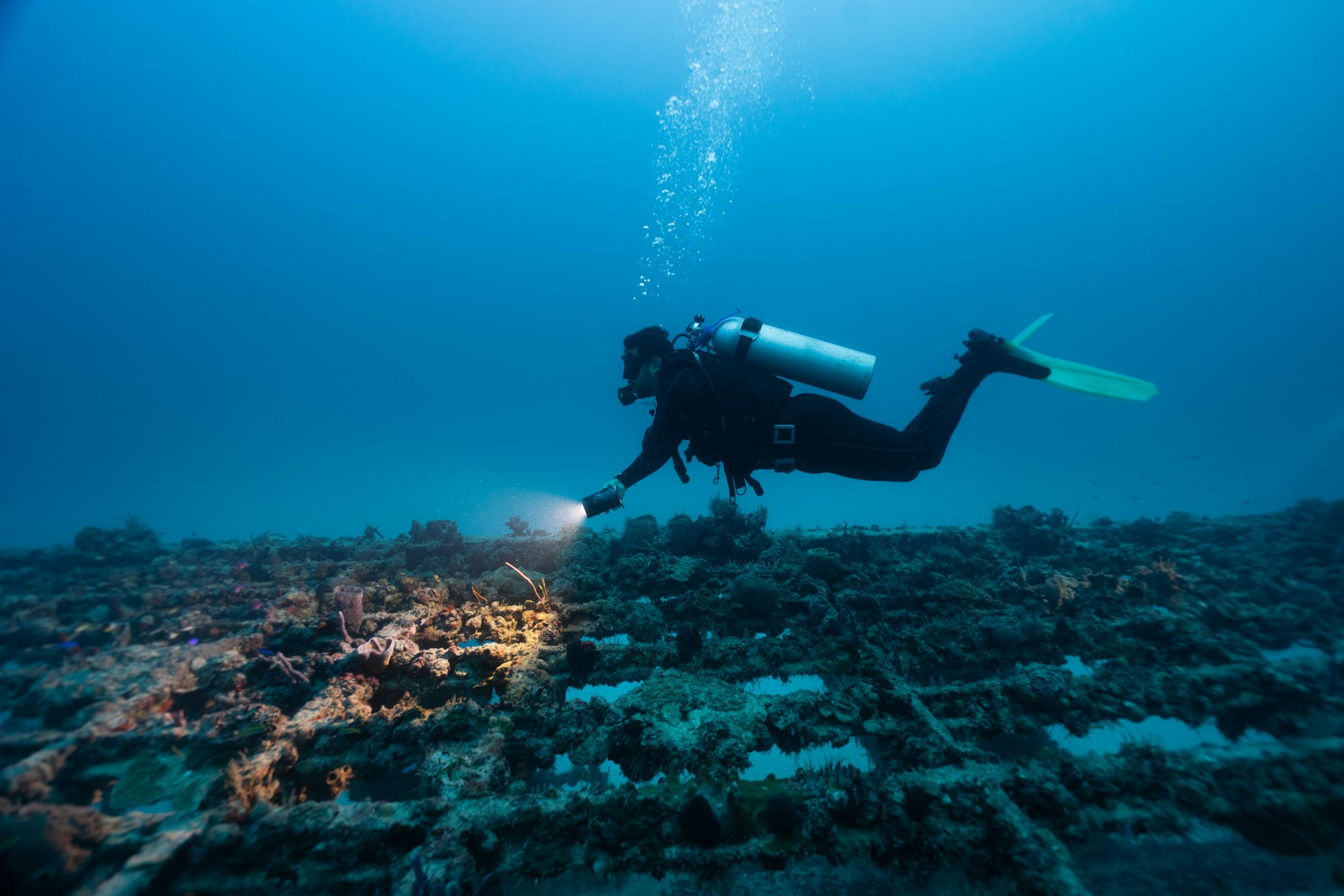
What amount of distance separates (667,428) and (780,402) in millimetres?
1552

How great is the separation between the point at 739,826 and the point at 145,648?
7535 millimetres

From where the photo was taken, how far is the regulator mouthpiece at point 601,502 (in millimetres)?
5148

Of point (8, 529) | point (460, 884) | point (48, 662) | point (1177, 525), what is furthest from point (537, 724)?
point (8, 529)

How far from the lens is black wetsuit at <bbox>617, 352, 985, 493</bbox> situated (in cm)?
568

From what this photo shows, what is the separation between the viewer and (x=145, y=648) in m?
5.49

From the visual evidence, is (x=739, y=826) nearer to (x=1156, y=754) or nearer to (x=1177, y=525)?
(x=1156, y=754)

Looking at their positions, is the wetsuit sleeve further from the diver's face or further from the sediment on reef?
the sediment on reef

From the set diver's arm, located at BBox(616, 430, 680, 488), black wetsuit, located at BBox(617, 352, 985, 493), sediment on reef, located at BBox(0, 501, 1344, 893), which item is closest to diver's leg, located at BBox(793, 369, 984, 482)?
black wetsuit, located at BBox(617, 352, 985, 493)

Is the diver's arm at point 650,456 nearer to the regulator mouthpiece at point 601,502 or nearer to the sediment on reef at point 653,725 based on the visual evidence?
the regulator mouthpiece at point 601,502

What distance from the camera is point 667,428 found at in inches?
225

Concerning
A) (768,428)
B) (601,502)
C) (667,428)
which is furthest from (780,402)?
(601,502)

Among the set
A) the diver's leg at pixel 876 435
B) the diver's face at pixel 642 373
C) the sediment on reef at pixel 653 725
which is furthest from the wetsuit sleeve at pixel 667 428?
the sediment on reef at pixel 653 725

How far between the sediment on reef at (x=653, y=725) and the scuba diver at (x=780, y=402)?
2.24m

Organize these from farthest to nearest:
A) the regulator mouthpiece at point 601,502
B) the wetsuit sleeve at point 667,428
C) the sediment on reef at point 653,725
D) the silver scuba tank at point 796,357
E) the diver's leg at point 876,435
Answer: the silver scuba tank at point 796,357, the diver's leg at point 876,435, the wetsuit sleeve at point 667,428, the regulator mouthpiece at point 601,502, the sediment on reef at point 653,725
